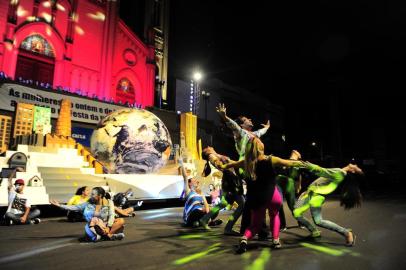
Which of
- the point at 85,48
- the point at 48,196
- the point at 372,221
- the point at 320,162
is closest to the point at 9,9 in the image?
the point at 85,48

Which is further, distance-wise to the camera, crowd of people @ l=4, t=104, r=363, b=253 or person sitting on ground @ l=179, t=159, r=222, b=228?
person sitting on ground @ l=179, t=159, r=222, b=228

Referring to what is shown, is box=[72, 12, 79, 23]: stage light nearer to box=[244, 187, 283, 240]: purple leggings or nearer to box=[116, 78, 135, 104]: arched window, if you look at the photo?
box=[116, 78, 135, 104]: arched window

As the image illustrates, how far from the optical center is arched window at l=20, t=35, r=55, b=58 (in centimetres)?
1745

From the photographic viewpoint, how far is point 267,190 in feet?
14.2

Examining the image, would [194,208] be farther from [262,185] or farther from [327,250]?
[327,250]

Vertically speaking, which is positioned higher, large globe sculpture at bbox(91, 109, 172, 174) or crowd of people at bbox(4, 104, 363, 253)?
large globe sculpture at bbox(91, 109, 172, 174)

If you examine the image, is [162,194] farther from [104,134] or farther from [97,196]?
[97,196]

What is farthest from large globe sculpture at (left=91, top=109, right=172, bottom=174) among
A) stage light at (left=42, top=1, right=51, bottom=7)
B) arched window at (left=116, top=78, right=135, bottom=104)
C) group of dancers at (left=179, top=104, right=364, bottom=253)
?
stage light at (left=42, top=1, right=51, bottom=7)

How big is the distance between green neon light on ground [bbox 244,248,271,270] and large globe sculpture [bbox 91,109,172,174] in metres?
7.85

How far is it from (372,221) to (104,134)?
9458 millimetres

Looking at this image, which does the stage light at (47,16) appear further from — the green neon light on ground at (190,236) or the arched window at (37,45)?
the green neon light on ground at (190,236)

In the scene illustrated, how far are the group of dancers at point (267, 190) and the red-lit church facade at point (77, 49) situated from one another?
1569 cm

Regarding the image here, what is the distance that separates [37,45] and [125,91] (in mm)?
6779

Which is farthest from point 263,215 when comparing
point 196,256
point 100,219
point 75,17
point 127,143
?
point 75,17
